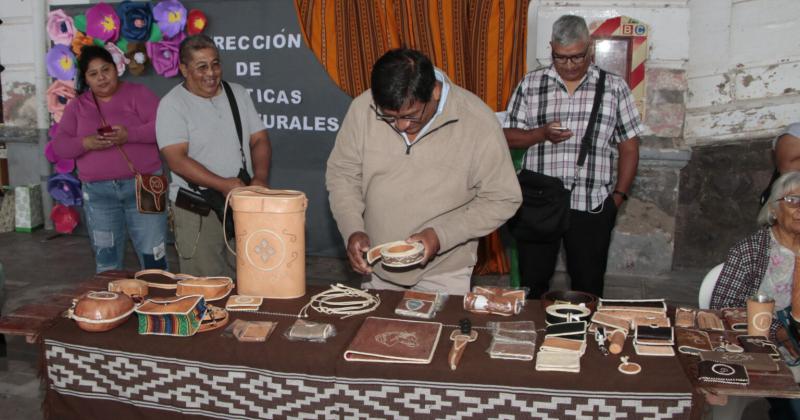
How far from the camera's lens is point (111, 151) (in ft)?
13.8

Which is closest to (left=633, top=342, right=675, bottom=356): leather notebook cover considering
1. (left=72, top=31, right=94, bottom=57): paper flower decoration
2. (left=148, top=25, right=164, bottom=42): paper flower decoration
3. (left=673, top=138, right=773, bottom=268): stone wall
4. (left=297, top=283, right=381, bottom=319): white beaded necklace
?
(left=297, top=283, right=381, bottom=319): white beaded necklace

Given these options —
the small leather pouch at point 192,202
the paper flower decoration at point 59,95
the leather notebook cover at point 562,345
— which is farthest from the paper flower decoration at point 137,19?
the leather notebook cover at point 562,345

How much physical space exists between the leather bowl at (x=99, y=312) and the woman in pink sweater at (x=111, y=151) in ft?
5.74

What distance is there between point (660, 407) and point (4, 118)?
7241 mm

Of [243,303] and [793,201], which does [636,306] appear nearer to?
[793,201]

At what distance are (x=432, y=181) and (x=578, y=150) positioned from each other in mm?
1218

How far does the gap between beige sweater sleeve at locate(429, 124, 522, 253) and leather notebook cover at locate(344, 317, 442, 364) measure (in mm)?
441

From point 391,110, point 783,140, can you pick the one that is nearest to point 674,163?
point 783,140

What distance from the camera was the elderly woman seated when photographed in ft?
9.37

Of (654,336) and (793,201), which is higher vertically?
(793,201)

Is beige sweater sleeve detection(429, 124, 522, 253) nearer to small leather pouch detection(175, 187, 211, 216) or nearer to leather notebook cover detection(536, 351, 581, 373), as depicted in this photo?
leather notebook cover detection(536, 351, 581, 373)

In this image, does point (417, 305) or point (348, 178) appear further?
point (348, 178)

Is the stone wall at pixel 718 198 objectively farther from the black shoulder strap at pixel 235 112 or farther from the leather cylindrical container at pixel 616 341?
the leather cylindrical container at pixel 616 341

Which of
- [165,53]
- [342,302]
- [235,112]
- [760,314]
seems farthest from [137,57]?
[760,314]
